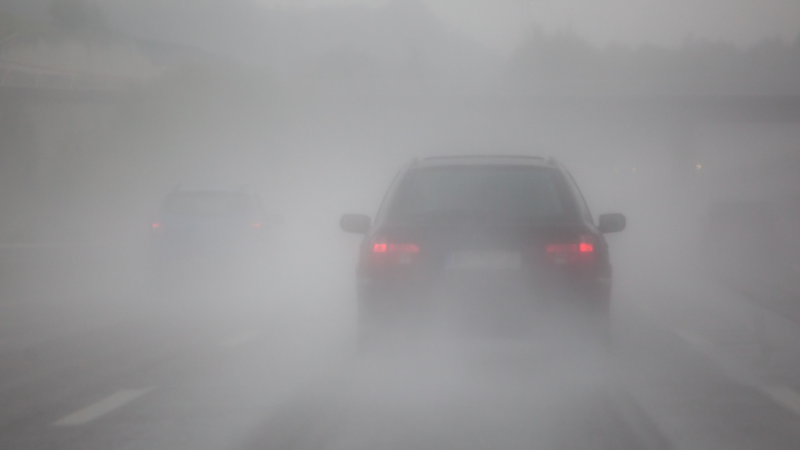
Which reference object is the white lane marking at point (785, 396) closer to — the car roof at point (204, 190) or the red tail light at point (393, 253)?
the red tail light at point (393, 253)

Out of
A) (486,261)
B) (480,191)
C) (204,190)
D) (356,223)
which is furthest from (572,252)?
(204,190)

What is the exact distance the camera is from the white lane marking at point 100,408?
6180mm

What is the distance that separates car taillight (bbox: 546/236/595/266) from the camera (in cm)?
678

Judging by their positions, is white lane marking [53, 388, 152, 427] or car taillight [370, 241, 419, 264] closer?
white lane marking [53, 388, 152, 427]

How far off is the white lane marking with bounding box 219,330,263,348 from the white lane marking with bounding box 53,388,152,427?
2.44 metres

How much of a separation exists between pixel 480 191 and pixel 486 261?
951 mm

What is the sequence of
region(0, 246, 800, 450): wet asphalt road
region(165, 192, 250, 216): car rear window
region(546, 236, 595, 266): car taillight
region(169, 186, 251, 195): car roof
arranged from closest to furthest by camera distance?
1. region(0, 246, 800, 450): wet asphalt road
2. region(546, 236, 595, 266): car taillight
3. region(165, 192, 250, 216): car rear window
4. region(169, 186, 251, 195): car roof

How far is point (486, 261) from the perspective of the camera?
6727 mm

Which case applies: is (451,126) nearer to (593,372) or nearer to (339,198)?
(339,198)

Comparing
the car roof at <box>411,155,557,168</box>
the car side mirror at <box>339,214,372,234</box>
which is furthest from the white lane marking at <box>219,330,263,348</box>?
the car roof at <box>411,155,557,168</box>

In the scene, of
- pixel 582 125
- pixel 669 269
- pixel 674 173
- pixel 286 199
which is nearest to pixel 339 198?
pixel 286 199

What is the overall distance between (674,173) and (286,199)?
86.8ft

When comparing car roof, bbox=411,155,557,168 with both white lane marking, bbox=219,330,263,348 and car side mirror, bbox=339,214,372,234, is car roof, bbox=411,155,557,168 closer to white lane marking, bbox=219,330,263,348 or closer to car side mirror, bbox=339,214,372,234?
car side mirror, bbox=339,214,372,234

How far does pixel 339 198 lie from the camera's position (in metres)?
68.0
